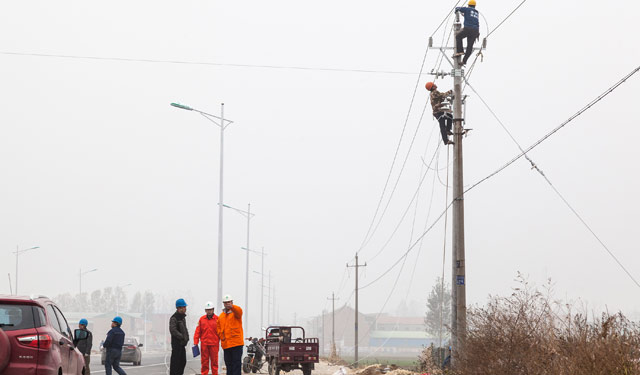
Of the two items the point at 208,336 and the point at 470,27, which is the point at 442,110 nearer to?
A: the point at 470,27

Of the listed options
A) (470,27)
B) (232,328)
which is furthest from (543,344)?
(470,27)

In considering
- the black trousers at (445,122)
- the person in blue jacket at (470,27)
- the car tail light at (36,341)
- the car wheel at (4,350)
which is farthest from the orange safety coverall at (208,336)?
the person in blue jacket at (470,27)

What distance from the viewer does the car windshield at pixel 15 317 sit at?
9445 millimetres

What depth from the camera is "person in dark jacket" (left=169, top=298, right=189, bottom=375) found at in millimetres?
16734

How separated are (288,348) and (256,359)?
276 centimetres

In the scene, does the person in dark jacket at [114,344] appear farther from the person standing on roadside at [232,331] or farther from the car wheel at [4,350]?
the car wheel at [4,350]

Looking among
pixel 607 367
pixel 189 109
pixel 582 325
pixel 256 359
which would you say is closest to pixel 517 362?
pixel 582 325

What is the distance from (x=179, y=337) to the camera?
1678cm

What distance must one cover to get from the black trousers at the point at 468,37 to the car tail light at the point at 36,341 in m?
16.6

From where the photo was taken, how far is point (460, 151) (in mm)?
21719

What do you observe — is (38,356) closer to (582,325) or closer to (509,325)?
(582,325)

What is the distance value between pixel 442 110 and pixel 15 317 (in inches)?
623

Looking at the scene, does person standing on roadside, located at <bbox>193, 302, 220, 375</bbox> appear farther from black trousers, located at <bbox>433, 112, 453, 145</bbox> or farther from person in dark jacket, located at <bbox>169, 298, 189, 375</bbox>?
black trousers, located at <bbox>433, 112, 453, 145</bbox>

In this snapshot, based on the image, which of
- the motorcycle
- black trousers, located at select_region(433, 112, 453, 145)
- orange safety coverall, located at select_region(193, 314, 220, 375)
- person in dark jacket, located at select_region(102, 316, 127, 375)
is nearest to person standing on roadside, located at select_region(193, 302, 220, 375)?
orange safety coverall, located at select_region(193, 314, 220, 375)
